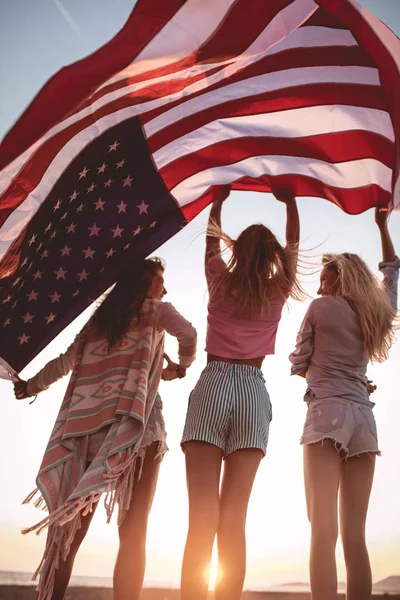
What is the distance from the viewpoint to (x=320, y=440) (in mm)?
3729

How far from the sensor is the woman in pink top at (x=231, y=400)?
3211 millimetres

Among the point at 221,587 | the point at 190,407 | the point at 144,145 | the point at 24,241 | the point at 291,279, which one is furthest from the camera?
the point at 144,145

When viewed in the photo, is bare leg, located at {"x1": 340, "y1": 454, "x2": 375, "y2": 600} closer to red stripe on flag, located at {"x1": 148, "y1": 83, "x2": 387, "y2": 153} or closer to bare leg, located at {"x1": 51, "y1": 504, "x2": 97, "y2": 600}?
bare leg, located at {"x1": 51, "y1": 504, "x2": 97, "y2": 600}

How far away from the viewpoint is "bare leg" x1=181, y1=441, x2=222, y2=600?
3.16m

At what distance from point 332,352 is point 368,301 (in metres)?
0.38

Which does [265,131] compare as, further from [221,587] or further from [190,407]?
[221,587]

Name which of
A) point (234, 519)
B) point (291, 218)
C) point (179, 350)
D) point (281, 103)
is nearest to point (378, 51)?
point (281, 103)

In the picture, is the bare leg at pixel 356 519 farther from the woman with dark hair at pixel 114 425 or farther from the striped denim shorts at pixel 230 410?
the woman with dark hair at pixel 114 425

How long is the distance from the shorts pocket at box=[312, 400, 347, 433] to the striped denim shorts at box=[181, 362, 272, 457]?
1.16 ft

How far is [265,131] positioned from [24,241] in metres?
1.82

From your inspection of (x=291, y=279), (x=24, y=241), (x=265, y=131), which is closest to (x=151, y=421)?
(x=291, y=279)

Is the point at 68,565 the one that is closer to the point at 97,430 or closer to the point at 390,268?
the point at 97,430

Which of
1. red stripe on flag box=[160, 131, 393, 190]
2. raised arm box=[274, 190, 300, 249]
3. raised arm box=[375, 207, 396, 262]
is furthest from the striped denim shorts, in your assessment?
red stripe on flag box=[160, 131, 393, 190]

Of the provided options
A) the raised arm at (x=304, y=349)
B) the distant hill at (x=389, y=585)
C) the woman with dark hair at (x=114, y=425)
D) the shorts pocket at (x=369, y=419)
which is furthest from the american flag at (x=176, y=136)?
the distant hill at (x=389, y=585)
